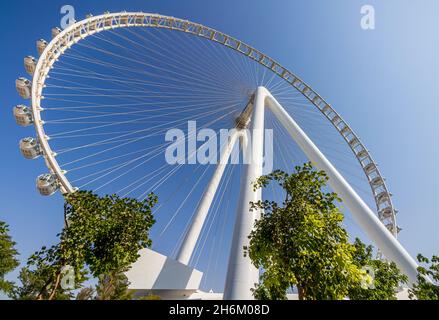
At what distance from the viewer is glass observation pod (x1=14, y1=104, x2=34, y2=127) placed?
17.3 m

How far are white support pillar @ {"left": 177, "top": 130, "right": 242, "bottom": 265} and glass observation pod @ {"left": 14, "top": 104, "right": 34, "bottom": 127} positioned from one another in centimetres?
1398

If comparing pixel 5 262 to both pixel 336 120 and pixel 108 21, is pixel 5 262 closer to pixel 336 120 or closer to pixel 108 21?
pixel 108 21

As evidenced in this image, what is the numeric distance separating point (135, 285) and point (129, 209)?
7.85m

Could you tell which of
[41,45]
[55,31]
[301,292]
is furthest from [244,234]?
[55,31]

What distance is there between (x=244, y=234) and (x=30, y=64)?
781 inches

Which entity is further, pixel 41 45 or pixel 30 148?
pixel 41 45

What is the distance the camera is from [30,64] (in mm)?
18734

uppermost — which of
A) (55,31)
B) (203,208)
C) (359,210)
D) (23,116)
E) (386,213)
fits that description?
(55,31)

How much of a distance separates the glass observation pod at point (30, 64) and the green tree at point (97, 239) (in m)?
14.0

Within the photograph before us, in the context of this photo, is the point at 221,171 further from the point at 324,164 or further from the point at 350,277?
the point at 350,277

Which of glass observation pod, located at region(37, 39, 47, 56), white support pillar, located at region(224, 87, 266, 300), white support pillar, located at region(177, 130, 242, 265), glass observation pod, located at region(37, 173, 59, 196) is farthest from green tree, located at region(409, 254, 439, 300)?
glass observation pod, located at region(37, 39, 47, 56)

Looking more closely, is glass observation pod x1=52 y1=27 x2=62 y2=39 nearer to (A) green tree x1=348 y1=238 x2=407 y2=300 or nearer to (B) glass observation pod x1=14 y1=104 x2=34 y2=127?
(B) glass observation pod x1=14 y1=104 x2=34 y2=127

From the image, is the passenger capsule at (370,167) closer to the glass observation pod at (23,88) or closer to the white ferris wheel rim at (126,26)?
the white ferris wheel rim at (126,26)
